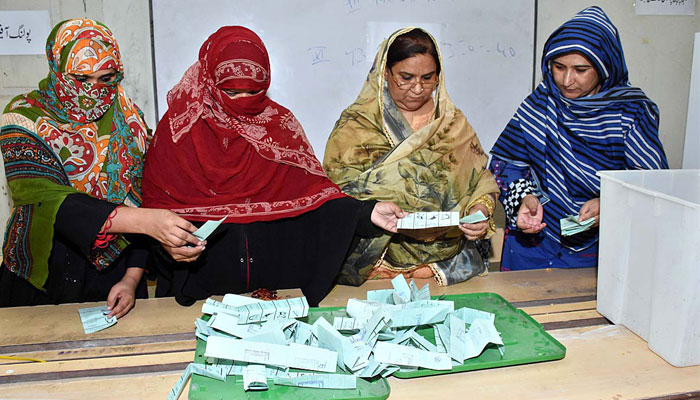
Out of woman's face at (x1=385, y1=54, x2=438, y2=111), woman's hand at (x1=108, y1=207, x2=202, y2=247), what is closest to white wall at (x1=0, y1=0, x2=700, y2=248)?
woman's face at (x1=385, y1=54, x2=438, y2=111)

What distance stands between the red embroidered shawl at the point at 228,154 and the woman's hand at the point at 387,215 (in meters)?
0.15

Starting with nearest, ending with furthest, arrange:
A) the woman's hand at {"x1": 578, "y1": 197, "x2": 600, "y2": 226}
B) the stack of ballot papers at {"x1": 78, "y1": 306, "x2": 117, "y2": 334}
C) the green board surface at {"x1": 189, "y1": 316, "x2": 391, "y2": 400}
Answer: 1. the green board surface at {"x1": 189, "y1": 316, "x2": 391, "y2": 400}
2. the stack of ballot papers at {"x1": 78, "y1": 306, "x2": 117, "y2": 334}
3. the woman's hand at {"x1": 578, "y1": 197, "x2": 600, "y2": 226}

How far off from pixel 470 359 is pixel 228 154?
1037mm

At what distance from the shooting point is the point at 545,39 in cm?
387

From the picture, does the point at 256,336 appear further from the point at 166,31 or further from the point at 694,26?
the point at 694,26

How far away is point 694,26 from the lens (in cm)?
411

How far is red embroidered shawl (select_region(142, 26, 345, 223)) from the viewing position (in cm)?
185

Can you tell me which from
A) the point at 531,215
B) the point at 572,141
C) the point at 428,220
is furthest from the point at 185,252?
the point at 572,141

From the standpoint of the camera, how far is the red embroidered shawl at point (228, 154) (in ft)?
6.08

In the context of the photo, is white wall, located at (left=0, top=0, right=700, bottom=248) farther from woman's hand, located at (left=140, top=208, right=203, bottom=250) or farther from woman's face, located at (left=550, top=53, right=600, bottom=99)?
woman's hand, located at (left=140, top=208, right=203, bottom=250)

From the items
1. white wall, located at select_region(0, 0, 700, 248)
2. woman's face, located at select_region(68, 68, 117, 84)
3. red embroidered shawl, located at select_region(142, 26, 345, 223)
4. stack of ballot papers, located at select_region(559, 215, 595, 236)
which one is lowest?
stack of ballot papers, located at select_region(559, 215, 595, 236)

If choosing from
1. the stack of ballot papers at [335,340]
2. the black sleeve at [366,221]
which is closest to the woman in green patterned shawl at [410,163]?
the black sleeve at [366,221]

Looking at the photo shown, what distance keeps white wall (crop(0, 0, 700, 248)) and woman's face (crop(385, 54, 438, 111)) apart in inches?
76.1

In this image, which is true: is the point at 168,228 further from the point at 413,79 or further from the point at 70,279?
the point at 413,79
